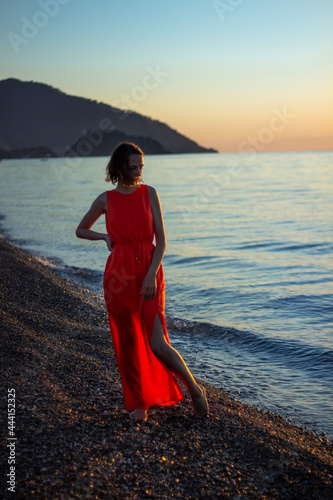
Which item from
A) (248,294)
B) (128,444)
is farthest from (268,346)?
(128,444)

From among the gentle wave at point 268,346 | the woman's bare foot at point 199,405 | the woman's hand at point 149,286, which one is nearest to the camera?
the woman's hand at point 149,286

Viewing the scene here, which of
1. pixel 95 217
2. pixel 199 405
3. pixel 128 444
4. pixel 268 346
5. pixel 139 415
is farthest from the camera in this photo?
pixel 268 346

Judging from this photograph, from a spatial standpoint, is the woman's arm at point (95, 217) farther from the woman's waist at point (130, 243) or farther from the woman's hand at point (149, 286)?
the woman's hand at point (149, 286)

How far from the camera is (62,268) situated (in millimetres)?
12359

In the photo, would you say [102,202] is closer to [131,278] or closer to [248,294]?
[131,278]

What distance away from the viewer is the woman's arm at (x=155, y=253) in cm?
342

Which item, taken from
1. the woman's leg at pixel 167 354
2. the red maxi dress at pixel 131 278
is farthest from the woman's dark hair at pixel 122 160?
the woman's leg at pixel 167 354

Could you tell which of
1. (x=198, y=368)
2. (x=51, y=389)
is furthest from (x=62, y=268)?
(x=51, y=389)

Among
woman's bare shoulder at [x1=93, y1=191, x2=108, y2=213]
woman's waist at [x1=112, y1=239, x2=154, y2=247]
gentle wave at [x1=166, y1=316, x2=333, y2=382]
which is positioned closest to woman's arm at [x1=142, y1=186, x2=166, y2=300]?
woman's waist at [x1=112, y1=239, x2=154, y2=247]

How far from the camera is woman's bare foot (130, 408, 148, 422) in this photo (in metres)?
3.71

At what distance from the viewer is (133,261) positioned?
351 centimetres

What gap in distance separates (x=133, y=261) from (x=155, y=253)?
18 cm

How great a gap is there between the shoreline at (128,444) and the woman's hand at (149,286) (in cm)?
107

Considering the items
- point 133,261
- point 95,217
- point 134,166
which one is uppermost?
point 134,166
